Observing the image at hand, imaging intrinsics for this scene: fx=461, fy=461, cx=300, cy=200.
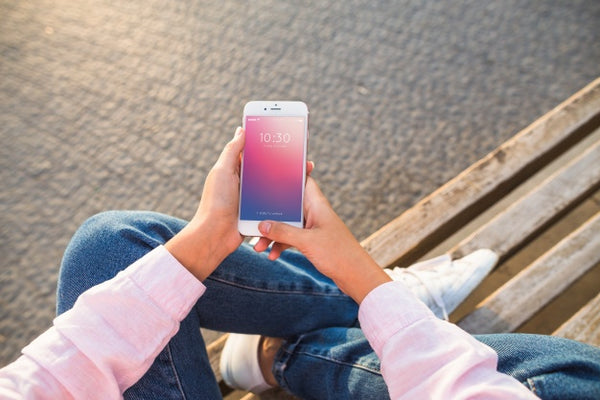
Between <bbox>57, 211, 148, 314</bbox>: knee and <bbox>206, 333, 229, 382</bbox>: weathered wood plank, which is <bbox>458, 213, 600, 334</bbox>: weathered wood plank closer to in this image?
<bbox>206, 333, 229, 382</bbox>: weathered wood plank

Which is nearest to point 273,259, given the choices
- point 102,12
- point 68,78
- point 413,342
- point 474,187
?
point 413,342

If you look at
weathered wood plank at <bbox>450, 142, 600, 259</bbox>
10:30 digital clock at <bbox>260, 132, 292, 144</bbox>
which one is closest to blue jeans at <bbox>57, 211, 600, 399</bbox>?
10:30 digital clock at <bbox>260, 132, 292, 144</bbox>

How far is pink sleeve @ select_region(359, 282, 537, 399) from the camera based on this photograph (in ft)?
1.86

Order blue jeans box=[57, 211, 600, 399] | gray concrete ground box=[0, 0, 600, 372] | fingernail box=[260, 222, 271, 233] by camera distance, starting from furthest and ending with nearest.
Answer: gray concrete ground box=[0, 0, 600, 372] → fingernail box=[260, 222, 271, 233] → blue jeans box=[57, 211, 600, 399]

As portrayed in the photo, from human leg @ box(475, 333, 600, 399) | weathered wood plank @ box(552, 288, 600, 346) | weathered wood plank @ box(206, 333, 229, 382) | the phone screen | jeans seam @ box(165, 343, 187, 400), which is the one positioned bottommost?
weathered wood plank @ box(206, 333, 229, 382)

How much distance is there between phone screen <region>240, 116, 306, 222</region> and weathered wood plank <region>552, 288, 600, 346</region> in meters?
0.60

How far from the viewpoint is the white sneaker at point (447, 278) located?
1.04m

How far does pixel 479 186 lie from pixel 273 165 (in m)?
0.59

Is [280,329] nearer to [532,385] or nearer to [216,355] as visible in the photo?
[216,355]

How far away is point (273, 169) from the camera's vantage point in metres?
0.88

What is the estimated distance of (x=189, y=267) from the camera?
73 centimetres

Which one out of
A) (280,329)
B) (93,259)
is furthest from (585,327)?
(93,259)

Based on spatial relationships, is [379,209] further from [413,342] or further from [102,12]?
[102,12]

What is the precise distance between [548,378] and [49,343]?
0.67 metres
